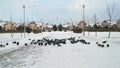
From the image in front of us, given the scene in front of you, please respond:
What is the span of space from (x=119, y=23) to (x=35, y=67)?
12385cm

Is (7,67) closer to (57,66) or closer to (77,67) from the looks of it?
(57,66)

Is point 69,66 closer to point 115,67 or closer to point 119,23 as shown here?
point 115,67

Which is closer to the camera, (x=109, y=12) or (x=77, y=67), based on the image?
(x=77, y=67)

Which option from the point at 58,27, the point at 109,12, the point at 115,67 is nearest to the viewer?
the point at 115,67

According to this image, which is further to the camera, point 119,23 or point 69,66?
point 119,23

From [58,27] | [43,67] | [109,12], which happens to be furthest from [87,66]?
[58,27]

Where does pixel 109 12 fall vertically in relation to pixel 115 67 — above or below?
above

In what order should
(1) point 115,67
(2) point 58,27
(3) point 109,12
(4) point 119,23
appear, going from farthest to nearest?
(2) point 58,27 → (4) point 119,23 → (3) point 109,12 → (1) point 115,67

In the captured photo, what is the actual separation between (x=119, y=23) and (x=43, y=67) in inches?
4871

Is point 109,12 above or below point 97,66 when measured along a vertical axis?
above

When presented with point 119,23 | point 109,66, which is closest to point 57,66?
point 109,66

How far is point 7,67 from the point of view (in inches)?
430

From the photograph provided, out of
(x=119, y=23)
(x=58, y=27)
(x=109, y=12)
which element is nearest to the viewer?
(x=109, y=12)

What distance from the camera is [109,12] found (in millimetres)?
45125
